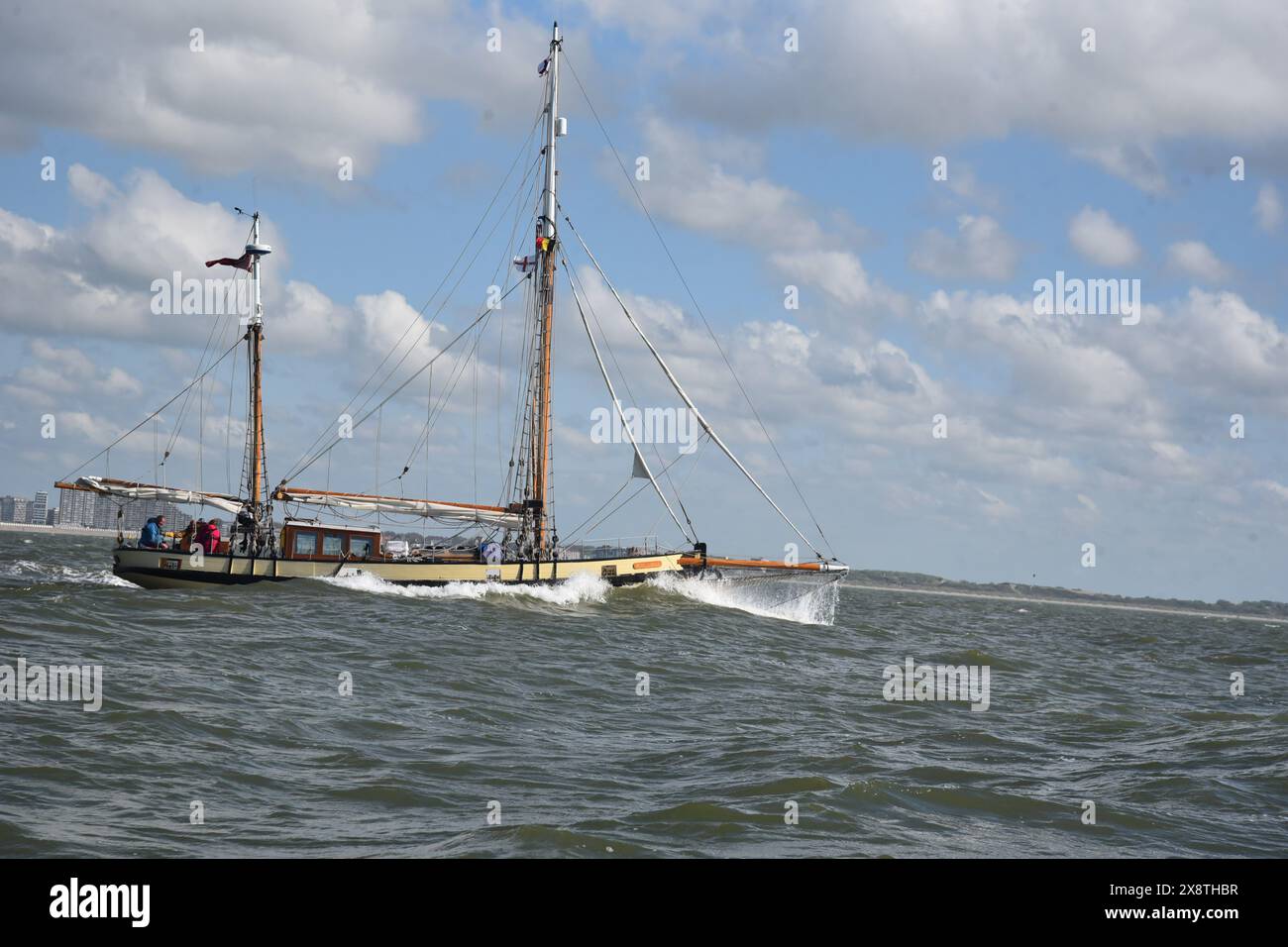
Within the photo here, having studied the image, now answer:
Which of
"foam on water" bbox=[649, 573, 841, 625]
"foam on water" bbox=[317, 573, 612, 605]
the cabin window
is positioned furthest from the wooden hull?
"foam on water" bbox=[649, 573, 841, 625]

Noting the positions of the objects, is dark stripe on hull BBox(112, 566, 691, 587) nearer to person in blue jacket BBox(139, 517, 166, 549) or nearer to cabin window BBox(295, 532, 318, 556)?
cabin window BBox(295, 532, 318, 556)

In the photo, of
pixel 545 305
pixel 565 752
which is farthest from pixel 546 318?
pixel 565 752

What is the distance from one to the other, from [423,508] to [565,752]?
3823 centimetres

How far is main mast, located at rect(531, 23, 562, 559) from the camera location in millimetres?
56438

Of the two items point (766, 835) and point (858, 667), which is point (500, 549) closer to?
point (858, 667)

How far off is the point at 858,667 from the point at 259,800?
24.6 metres

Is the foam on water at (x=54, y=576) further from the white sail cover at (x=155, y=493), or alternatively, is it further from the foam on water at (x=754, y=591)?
the foam on water at (x=754, y=591)

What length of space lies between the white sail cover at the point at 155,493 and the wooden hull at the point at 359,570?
506 centimetres

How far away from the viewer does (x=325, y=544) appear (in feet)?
167

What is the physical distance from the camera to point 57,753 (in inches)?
629

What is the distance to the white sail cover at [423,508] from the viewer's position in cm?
5497
